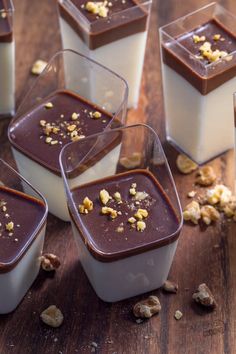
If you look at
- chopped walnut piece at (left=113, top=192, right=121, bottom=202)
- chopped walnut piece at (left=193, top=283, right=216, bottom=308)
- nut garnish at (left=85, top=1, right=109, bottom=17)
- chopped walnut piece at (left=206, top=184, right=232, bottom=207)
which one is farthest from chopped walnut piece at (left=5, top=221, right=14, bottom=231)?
nut garnish at (left=85, top=1, right=109, bottom=17)

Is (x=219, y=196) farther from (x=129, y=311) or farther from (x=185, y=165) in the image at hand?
(x=129, y=311)

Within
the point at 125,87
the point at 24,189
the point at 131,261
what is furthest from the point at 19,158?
the point at 131,261

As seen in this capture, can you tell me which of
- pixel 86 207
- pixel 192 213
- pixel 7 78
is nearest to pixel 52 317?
pixel 86 207

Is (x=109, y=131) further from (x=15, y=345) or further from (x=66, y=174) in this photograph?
(x=15, y=345)

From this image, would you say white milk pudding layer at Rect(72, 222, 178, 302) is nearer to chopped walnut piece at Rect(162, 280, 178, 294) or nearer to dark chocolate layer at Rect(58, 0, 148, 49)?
chopped walnut piece at Rect(162, 280, 178, 294)

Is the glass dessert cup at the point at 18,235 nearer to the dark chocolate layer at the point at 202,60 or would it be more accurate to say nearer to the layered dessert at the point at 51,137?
the layered dessert at the point at 51,137

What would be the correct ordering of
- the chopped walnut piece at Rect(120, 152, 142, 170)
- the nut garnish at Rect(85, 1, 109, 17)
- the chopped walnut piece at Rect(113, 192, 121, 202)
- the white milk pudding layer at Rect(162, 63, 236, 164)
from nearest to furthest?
the chopped walnut piece at Rect(113, 192, 121, 202)
the chopped walnut piece at Rect(120, 152, 142, 170)
the white milk pudding layer at Rect(162, 63, 236, 164)
the nut garnish at Rect(85, 1, 109, 17)
